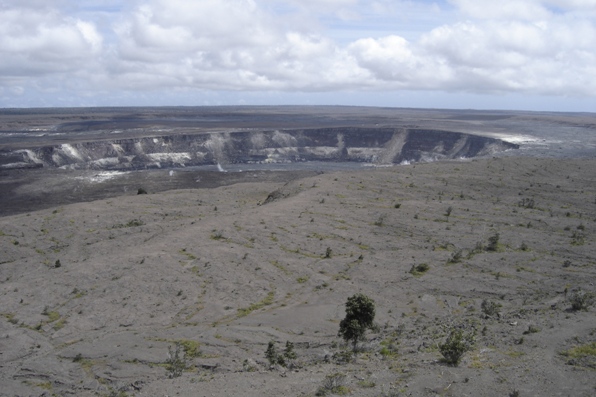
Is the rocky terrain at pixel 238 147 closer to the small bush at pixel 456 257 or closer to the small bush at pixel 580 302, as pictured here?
the small bush at pixel 456 257

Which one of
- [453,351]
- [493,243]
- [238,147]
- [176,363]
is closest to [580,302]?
[453,351]

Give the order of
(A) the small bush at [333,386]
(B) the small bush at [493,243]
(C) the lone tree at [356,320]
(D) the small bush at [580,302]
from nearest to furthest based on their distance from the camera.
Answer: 1. (A) the small bush at [333,386]
2. (C) the lone tree at [356,320]
3. (D) the small bush at [580,302]
4. (B) the small bush at [493,243]

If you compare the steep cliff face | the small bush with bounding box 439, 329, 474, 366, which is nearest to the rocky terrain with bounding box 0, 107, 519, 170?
the steep cliff face

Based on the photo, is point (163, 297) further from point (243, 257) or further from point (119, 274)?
point (243, 257)

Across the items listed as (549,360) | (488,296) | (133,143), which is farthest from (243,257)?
(133,143)

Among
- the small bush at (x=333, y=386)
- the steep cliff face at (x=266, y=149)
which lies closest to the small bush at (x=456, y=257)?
the small bush at (x=333, y=386)

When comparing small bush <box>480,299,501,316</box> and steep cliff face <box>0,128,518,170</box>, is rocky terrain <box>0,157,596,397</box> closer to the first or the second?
small bush <box>480,299,501,316</box>
